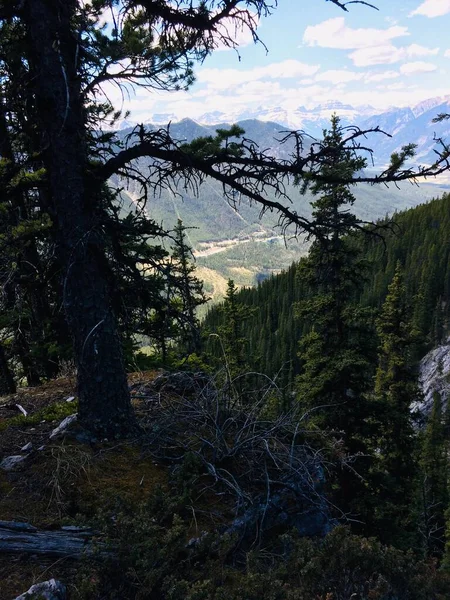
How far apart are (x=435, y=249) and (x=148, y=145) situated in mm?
96160

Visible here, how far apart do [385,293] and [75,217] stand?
305 feet

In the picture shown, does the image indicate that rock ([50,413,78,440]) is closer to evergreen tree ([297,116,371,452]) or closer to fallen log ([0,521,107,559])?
fallen log ([0,521,107,559])

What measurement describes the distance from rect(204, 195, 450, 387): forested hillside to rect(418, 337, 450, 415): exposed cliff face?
3472 mm

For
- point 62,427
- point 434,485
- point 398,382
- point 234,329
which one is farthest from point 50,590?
point 434,485

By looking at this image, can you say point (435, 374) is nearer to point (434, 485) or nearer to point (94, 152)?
point (434, 485)

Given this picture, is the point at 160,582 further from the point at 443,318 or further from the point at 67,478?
the point at 443,318

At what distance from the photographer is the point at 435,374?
6912 centimetres

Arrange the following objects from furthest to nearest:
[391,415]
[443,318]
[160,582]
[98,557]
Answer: [443,318] < [391,415] < [98,557] < [160,582]

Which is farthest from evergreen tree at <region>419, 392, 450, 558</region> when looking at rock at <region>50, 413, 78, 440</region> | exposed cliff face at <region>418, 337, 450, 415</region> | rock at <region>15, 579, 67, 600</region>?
rock at <region>15, 579, 67, 600</region>

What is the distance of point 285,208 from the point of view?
4.17 meters

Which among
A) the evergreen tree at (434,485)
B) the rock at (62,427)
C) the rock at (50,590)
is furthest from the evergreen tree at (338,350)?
the evergreen tree at (434,485)

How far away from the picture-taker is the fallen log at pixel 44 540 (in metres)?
3.00

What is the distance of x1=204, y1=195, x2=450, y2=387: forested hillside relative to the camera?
3024 inches

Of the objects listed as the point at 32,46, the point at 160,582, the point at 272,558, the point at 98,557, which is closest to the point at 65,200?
the point at 32,46
